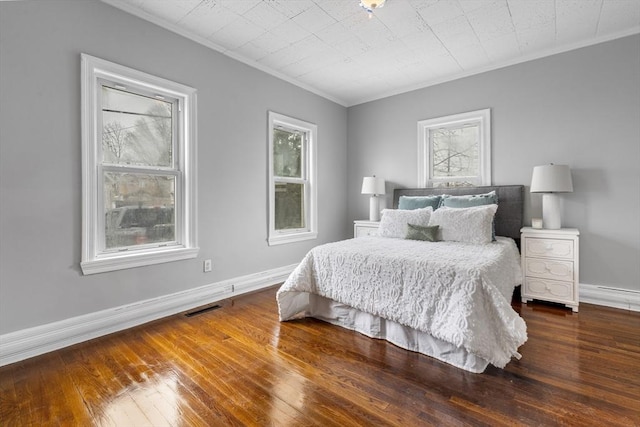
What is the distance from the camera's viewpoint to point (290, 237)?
13.3 ft

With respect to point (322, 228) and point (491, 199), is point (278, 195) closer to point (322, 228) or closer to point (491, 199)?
point (322, 228)

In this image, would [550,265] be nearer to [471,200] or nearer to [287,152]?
[471,200]

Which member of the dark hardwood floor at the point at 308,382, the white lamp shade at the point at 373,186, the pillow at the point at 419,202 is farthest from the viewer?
the white lamp shade at the point at 373,186

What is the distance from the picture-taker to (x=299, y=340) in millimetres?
2297

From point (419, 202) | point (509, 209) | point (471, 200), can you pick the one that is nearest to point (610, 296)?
point (509, 209)

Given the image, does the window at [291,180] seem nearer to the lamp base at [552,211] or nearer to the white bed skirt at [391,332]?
the white bed skirt at [391,332]

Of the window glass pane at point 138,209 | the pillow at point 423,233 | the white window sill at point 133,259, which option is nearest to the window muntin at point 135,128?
the window glass pane at point 138,209

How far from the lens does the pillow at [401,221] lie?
10.7 feet

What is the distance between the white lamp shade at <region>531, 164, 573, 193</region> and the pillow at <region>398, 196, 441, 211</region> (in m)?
1.01

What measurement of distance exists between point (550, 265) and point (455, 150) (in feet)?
5.84

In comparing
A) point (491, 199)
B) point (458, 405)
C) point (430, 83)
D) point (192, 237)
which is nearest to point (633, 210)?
point (491, 199)

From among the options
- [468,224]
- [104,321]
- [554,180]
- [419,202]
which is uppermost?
[554,180]

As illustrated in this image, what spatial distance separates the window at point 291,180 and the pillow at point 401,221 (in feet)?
4.29

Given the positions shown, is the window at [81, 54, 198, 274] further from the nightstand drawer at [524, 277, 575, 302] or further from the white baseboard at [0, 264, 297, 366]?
the nightstand drawer at [524, 277, 575, 302]
